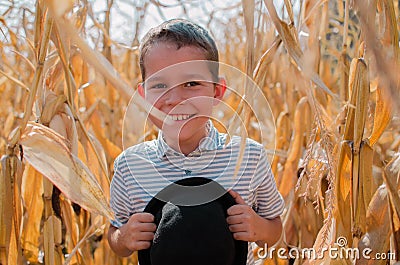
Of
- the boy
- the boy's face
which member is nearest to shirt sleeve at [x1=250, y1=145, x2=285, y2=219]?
the boy

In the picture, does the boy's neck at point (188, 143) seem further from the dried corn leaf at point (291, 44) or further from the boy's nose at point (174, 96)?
the dried corn leaf at point (291, 44)

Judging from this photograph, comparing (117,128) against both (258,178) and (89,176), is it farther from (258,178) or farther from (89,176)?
(89,176)

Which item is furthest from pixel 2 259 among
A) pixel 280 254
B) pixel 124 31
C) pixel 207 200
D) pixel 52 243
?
pixel 124 31

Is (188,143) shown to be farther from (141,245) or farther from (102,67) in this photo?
(102,67)

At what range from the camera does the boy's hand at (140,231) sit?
60cm

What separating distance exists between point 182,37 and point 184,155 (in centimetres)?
14

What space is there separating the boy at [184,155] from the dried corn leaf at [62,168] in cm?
12

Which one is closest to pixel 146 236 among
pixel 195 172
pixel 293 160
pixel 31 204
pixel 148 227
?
pixel 148 227

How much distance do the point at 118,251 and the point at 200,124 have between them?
0.19m

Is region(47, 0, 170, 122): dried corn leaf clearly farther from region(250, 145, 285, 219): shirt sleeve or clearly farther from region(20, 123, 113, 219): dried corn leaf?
region(250, 145, 285, 219): shirt sleeve

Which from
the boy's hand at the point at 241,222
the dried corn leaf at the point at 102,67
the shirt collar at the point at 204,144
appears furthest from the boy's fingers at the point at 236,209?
the dried corn leaf at the point at 102,67

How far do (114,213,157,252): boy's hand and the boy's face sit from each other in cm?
11

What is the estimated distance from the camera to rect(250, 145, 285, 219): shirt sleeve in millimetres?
712

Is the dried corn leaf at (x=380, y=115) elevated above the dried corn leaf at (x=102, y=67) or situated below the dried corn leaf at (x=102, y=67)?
below
